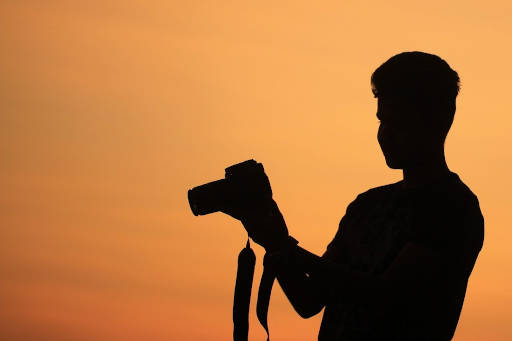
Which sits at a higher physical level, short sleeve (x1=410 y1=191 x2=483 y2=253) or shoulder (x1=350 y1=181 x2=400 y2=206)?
shoulder (x1=350 y1=181 x2=400 y2=206)

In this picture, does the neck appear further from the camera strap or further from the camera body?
the camera strap

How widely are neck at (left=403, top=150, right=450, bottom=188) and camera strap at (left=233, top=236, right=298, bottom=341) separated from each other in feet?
3.09

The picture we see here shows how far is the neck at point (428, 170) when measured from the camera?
12.6ft

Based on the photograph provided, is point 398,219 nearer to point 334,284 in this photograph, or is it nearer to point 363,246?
point 363,246

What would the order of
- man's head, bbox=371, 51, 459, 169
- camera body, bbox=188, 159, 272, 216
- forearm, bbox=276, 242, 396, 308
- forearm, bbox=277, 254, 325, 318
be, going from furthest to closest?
camera body, bbox=188, 159, 272, 216
forearm, bbox=277, 254, 325, 318
man's head, bbox=371, 51, 459, 169
forearm, bbox=276, 242, 396, 308

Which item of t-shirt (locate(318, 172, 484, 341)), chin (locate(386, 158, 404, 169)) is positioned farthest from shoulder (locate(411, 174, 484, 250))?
chin (locate(386, 158, 404, 169))

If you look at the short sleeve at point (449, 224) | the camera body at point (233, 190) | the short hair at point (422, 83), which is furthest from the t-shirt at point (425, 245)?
the camera body at point (233, 190)

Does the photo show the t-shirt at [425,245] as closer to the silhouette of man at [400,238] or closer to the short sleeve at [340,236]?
the silhouette of man at [400,238]

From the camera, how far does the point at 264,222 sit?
13.0ft

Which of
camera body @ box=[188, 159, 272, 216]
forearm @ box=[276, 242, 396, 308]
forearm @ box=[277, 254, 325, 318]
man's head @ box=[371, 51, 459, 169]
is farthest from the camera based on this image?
camera body @ box=[188, 159, 272, 216]

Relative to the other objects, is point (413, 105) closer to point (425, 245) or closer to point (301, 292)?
point (425, 245)

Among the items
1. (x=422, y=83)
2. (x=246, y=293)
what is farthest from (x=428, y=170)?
(x=246, y=293)

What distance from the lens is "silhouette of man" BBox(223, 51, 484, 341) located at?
354 cm

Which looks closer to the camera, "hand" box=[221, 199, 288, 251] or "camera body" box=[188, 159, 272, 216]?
"hand" box=[221, 199, 288, 251]
